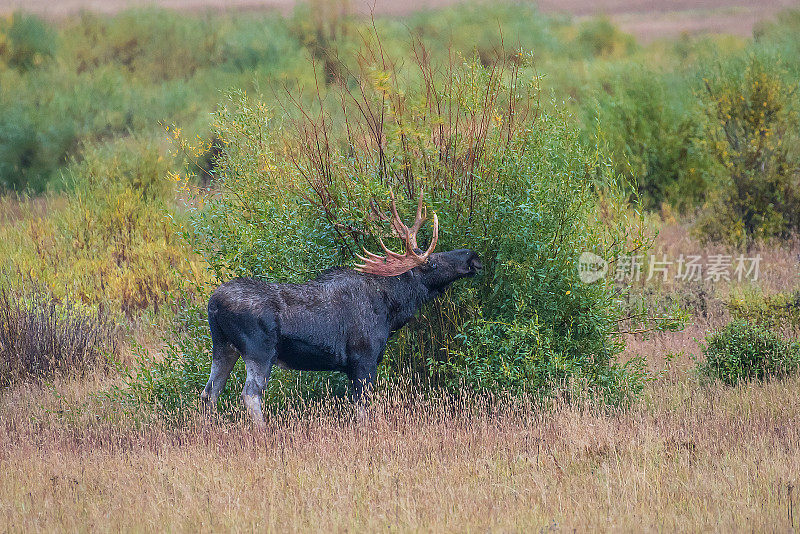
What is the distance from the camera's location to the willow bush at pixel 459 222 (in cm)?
824

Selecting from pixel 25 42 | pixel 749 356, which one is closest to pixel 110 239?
pixel 749 356

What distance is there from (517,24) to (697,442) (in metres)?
38.4

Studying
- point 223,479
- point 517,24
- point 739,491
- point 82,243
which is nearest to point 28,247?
point 82,243

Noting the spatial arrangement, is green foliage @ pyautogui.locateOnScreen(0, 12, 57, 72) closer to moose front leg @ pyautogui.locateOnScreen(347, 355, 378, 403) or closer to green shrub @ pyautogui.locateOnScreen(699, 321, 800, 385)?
moose front leg @ pyautogui.locateOnScreen(347, 355, 378, 403)

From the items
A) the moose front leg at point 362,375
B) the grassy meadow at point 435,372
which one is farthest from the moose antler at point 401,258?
the moose front leg at point 362,375

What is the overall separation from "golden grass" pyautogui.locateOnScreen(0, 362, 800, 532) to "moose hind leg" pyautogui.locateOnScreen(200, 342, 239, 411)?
212 mm

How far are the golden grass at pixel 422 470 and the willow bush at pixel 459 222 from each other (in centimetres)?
56

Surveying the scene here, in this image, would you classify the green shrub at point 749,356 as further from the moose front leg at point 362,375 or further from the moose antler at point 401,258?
the moose front leg at point 362,375

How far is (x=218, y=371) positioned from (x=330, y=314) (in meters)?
1.10

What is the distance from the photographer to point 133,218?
A: 17.4 m

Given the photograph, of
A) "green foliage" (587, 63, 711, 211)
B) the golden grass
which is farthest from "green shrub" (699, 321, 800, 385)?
"green foliage" (587, 63, 711, 211)

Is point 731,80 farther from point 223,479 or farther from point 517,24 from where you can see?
point 517,24

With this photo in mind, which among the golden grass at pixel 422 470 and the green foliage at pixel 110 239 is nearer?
the golden grass at pixel 422 470

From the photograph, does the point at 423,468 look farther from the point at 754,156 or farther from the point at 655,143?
the point at 655,143
